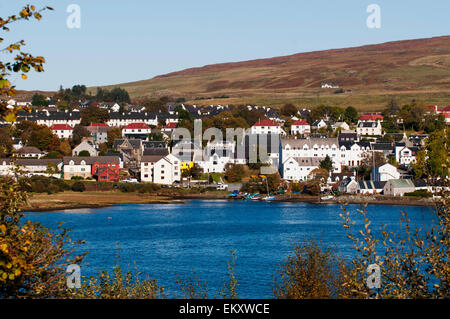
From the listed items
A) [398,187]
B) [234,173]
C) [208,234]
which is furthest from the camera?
[234,173]

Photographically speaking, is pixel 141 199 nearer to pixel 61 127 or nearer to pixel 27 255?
pixel 61 127

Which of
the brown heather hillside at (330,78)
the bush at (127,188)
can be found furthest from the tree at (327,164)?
the brown heather hillside at (330,78)

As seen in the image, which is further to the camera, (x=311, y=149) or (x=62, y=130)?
(x=62, y=130)

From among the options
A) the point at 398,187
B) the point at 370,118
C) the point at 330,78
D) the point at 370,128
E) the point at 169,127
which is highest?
the point at 330,78

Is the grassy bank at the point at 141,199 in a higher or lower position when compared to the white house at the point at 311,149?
lower

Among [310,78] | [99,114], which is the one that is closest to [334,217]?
[99,114]

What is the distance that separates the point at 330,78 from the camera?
392 feet

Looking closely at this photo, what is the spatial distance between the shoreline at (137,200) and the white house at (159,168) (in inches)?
105

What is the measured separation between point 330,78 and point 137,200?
82.4m

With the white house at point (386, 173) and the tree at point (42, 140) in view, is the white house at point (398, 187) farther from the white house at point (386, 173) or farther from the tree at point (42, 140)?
the tree at point (42, 140)

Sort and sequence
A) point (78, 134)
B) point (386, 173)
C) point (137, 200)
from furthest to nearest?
point (78, 134), point (386, 173), point (137, 200)

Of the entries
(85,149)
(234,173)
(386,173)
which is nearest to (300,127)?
(234,173)

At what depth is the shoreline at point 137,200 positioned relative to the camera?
124 feet

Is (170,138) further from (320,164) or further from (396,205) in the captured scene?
(396,205)
